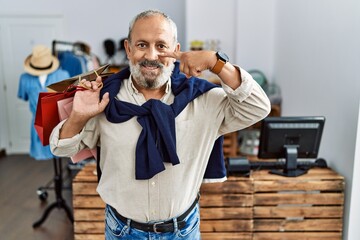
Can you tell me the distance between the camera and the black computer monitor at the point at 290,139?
243 centimetres

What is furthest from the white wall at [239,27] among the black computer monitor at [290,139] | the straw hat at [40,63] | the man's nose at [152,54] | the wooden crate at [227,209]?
the man's nose at [152,54]

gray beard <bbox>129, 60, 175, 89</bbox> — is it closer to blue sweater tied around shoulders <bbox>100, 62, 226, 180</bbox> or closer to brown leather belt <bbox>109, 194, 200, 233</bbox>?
blue sweater tied around shoulders <bbox>100, 62, 226, 180</bbox>

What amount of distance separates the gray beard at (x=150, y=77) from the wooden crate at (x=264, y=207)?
119cm

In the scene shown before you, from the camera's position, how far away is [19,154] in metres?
6.00

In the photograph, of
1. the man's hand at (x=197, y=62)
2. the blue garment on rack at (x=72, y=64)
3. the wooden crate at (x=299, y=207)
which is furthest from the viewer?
the blue garment on rack at (x=72, y=64)

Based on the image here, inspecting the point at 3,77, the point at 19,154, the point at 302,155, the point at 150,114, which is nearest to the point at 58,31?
the point at 3,77

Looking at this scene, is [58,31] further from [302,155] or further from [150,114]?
[150,114]

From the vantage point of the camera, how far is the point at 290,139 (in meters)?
2.49

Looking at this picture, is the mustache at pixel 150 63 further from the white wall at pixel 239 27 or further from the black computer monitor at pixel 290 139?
the white wall at pixel 239 27

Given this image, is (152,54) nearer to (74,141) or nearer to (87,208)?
(74,141)

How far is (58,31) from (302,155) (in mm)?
4511

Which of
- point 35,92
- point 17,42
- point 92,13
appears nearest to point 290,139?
point 35,92

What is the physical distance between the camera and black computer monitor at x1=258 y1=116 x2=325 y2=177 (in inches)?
95.8

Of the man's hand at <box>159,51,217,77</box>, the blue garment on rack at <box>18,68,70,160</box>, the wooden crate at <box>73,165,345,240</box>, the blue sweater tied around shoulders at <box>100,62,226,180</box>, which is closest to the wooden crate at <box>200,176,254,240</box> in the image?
the wooden crate at <box>73,165,345,240</box>
